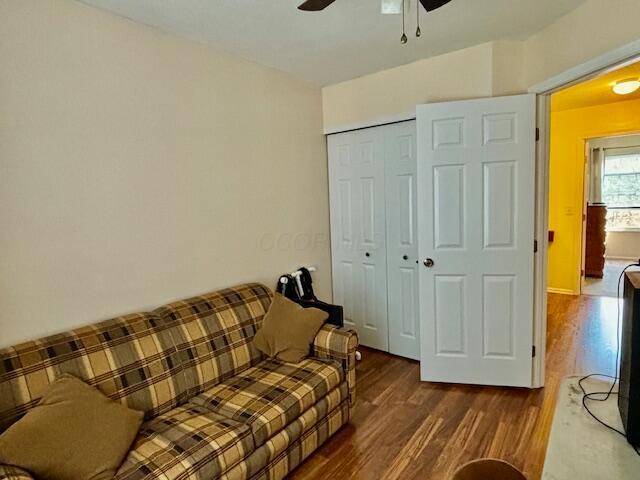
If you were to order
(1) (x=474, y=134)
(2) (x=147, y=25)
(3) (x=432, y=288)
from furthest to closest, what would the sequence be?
(3) (x=432, y=288), (1) (x=474, y=134), (2) (x=147, y=25)

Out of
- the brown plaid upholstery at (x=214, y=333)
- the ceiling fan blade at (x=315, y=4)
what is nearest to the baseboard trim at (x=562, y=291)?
the brown plaid upholstery at (x=214, y=333)

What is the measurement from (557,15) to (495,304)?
1.86m

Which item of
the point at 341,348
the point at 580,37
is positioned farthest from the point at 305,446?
the point at 580,37

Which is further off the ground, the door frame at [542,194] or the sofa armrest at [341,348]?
the door frame at [542,194]

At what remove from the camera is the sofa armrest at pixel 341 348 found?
7.76 ft

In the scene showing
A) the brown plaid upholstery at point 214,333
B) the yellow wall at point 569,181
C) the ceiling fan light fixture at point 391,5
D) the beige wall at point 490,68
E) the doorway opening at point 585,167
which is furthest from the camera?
the yellow wall at point 569,181

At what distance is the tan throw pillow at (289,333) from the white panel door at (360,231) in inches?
43.6

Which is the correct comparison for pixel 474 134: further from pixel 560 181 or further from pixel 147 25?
pixel 560 181

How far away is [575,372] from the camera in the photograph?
297cm

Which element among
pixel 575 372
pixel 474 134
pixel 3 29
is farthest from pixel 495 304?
pixel 3 29

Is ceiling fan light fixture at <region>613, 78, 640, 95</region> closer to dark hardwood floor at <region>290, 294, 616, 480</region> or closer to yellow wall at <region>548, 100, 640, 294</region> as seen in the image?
yellow wall at <region>548, 100, 640, 294</region>

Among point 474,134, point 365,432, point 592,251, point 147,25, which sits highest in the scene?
point 147,25

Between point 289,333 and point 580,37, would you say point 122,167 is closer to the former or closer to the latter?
point 289,333

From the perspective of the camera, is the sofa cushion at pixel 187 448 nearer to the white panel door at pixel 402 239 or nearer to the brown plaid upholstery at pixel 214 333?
the brown plaid upholstery at pixel 214 333
